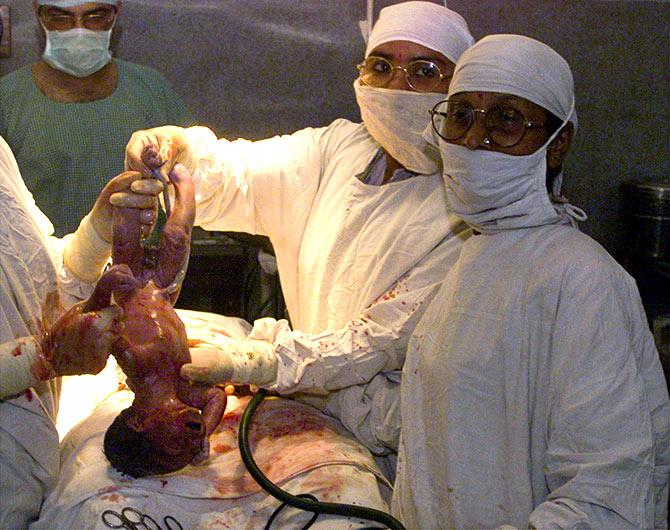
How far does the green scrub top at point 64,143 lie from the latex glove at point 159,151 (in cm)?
11

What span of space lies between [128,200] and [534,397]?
33.4 inches

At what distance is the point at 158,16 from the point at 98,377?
111cm

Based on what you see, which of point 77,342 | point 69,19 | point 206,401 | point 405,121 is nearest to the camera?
point 77,342

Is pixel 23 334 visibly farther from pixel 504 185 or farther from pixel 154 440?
pixel 504 185

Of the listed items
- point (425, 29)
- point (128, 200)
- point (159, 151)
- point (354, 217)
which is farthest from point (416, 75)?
point (128, 200)

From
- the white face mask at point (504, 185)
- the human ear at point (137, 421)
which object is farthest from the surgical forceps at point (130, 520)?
the white face mask at point (504, 185)

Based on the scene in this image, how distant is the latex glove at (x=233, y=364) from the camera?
1.84 metres

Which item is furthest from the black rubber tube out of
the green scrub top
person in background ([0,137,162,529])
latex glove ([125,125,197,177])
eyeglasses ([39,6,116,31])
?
eyeglasses ([39,6,116,31])

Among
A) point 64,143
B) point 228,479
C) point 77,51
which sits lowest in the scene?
point 228,479

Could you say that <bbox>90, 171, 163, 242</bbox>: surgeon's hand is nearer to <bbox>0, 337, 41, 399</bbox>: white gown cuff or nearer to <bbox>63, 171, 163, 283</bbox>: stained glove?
<bbox>63, 171, 163, 283</bbox>: stained glove

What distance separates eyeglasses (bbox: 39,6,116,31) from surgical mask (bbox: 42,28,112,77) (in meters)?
0.02

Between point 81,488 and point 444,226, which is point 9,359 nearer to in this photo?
point 81,488

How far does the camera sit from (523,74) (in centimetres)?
178

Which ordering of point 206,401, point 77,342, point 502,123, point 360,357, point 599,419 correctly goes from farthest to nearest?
point 360,357 → point 206,401 → point 502,123 → point 77,342 → point 599,419
